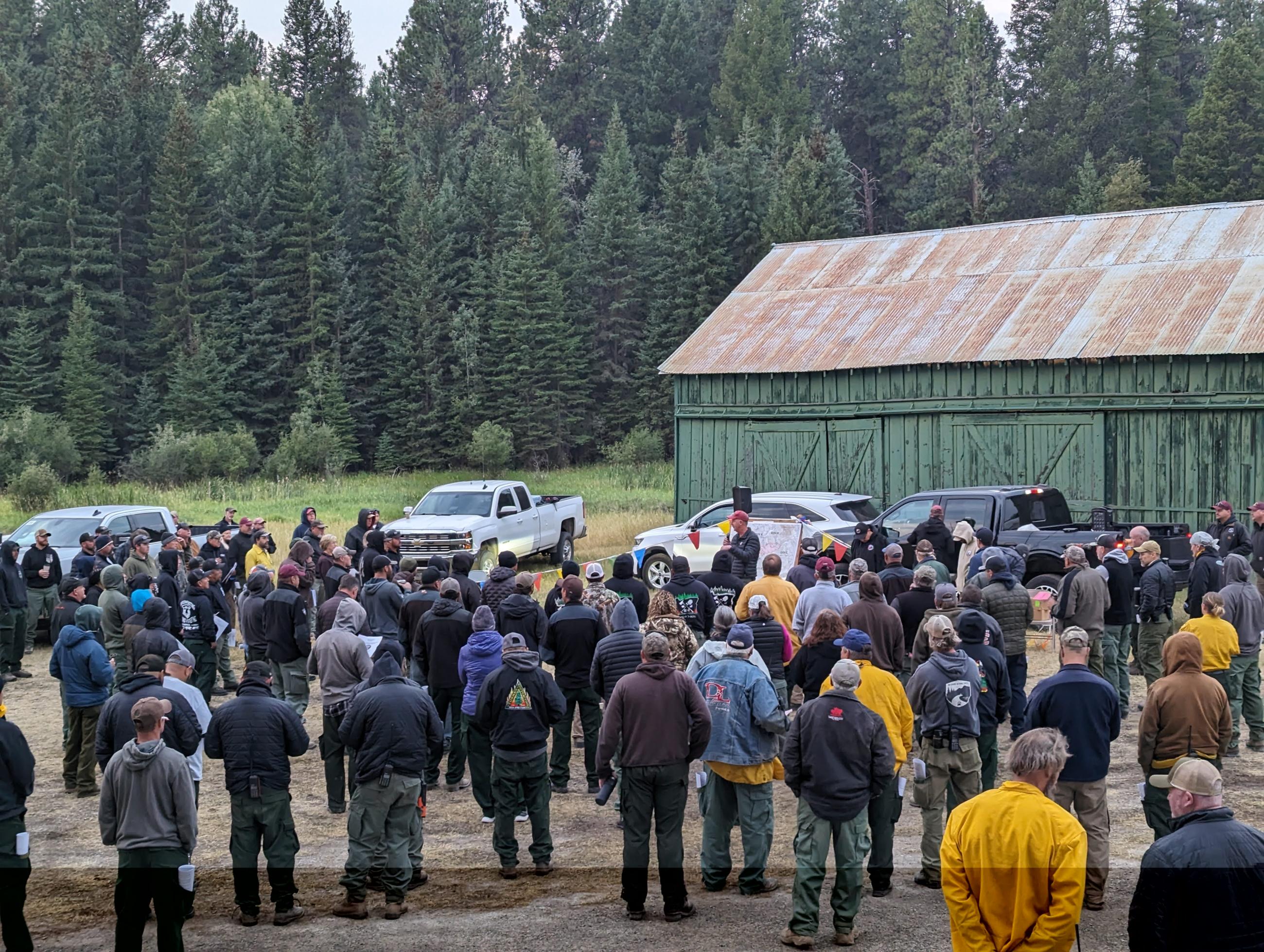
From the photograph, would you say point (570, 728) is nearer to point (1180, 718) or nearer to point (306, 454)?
point (1180, 718)

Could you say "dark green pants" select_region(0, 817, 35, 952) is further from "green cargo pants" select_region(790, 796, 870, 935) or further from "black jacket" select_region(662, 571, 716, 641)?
"black jacket" select_region(662, 571, 716, 641)

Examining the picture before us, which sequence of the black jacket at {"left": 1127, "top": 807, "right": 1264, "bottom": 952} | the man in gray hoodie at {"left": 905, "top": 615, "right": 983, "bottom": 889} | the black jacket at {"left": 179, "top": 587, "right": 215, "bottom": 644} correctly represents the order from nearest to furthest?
the black jacket at {"left": 1127, "top": 807, "right": 1264, "bottom": 952} → the man in gray hoodie at {"left": 905, "top": 615, "right": 983, "bottom": 889} → the black jacket at {"left": 179, "top": 587, "right": 215, "bottom": 644}

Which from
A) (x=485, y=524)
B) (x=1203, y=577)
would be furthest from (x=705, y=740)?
(x=485, y=524)

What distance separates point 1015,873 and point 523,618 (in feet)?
21.8

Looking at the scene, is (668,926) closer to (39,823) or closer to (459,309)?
(39,823)

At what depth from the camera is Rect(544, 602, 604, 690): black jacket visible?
35.8 feet

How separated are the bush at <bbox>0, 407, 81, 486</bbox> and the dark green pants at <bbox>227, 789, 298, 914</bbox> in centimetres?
3690

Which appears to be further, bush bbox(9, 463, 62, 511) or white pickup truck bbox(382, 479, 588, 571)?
bush bbox(9, 463, 62, 511)

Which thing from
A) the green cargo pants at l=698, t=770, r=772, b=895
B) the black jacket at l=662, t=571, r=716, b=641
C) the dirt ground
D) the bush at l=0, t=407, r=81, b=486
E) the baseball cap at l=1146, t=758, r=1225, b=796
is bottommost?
the dirt ground

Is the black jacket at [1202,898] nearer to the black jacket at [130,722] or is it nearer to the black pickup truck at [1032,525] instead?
the black jacket at [130,722]

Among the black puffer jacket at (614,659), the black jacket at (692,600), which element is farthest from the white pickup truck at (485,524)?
the black puffer jacket at (614,659)

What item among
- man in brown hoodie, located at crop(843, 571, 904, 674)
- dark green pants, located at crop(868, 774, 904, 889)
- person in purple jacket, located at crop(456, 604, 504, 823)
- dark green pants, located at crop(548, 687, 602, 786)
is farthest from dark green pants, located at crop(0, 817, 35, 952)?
man in brown hoodie, located at crop(843, 571, 904, 674)

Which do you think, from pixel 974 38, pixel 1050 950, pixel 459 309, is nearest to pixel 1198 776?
pixel 1050 950

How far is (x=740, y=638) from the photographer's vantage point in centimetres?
871
